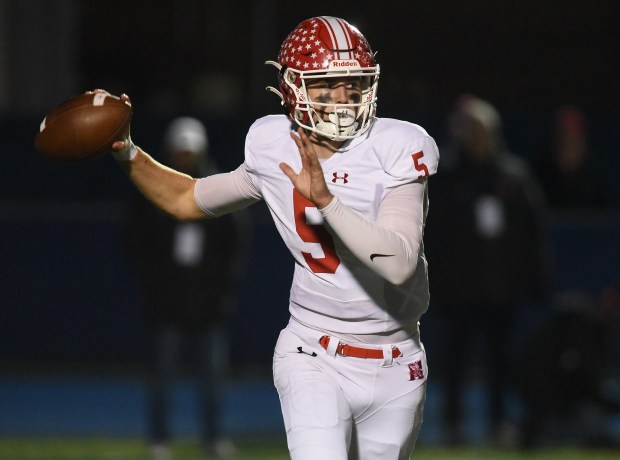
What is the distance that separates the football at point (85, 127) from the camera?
4020mm

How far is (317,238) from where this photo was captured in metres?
3.78

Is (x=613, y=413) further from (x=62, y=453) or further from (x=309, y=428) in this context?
(x=309, y=428)

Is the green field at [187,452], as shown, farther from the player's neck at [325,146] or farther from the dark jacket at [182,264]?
the player's neck at [325,146]

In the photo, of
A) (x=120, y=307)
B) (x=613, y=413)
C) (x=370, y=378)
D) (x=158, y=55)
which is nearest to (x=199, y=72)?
(x=158, y=55)

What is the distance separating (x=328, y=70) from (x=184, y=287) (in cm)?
343

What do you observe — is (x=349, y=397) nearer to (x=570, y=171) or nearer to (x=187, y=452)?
(x=187, y=452)

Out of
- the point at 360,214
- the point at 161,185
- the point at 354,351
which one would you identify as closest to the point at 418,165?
the point at 360,214

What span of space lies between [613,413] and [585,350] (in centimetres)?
37

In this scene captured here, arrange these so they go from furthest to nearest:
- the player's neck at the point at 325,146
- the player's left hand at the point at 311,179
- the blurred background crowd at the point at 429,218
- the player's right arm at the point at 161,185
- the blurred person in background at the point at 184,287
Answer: the blurred background crowd at the point at 429,218
the blurred person in background at the point at 184,287
the player's right arm at the point at 161,185
the player's neck at the point at 325,146
the player's left hand at the point at 311,179

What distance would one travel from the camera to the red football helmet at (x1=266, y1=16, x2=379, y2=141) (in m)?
3.73

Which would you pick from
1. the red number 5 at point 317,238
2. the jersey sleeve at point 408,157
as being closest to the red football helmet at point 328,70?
the jersey sleeve at point 408,157

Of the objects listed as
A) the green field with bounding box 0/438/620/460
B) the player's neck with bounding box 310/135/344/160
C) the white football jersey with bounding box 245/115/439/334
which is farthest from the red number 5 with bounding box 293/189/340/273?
the green field with bounding box 0/438/620/460

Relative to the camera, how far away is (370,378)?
3748mm

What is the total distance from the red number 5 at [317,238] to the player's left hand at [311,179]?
33cm
